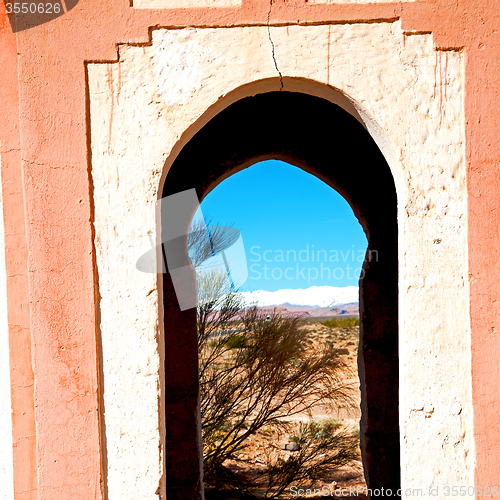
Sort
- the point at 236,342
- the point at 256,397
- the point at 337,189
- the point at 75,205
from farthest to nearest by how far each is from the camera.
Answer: the point at 236,342, the point at 256,397, the point at 337,189, the point at 75,205

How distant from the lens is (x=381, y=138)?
258 centimetres

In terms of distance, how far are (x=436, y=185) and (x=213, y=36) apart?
1452 millimetres

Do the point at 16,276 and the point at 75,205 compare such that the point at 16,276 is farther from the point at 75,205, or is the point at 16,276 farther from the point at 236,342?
the point at 236,342

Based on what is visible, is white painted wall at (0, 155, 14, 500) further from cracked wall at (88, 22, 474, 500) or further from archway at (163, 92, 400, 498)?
archway at (163, 92, 400, 498)

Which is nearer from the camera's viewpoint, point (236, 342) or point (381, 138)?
point (381, 138)

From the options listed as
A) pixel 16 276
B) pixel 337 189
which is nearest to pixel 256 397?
pixel 337 189

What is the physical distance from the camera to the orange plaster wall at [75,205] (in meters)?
2.44

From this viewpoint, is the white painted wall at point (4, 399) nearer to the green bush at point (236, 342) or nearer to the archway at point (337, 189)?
the archway at point (337, 189)

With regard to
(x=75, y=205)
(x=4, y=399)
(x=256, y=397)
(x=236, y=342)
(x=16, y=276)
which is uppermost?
(x=75, y=205)

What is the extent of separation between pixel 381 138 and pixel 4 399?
2.52 meters

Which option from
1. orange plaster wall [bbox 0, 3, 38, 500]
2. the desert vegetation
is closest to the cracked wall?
orange plaster wall [bbox 0, 3, 38, 500]

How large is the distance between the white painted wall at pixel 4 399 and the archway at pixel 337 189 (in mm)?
1967

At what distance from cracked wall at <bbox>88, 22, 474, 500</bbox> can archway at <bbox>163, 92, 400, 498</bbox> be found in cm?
181

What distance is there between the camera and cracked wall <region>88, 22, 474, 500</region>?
2447 millimetres
